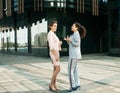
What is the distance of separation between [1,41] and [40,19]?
1943 centimetres

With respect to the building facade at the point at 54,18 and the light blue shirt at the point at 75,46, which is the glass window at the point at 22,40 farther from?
the light blue shirt at the point at 75,46

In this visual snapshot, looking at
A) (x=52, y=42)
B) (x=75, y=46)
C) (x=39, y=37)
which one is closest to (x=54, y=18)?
(x=39, y=37)

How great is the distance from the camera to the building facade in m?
31.2

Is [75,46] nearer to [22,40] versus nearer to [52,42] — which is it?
[52,42]

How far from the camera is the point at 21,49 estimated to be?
38156 millimetres

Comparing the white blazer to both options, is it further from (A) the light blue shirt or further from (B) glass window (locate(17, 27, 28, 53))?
(B) glass window (locate(17, 27, 28, 53))

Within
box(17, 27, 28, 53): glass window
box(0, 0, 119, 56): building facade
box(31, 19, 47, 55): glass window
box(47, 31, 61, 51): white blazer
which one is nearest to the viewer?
box(47, 31, 61, 51): white blazer

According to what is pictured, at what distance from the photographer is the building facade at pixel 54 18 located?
3117 centimetres

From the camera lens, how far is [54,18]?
31.2 metres

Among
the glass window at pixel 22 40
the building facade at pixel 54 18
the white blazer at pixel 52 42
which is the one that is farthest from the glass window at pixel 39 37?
the white blazer at pixel 52 42

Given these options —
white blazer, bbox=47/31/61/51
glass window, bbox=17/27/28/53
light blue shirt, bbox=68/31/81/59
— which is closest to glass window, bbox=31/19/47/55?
glass window, bbox=17/27/28/53

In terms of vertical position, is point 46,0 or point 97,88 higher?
point 46,0

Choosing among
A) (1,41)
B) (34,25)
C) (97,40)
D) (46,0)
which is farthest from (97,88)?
(1,41)

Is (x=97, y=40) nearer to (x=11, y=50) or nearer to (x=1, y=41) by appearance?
(x=11, y=50)
